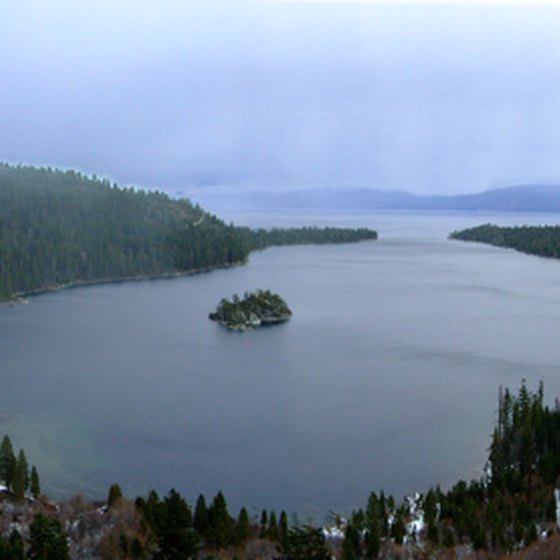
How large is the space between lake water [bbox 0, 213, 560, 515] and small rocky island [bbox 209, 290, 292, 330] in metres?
1.77

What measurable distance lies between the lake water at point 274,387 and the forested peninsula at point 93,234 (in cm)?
1084

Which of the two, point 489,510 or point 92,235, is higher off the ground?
point 92,235

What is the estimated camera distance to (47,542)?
20375 millimetres

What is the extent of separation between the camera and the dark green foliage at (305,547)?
19.4 meters

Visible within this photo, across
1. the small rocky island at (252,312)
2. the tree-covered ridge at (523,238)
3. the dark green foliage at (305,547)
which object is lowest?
the dark green foliage at (305,547)

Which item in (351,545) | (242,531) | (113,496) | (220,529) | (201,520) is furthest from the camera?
(113,496)

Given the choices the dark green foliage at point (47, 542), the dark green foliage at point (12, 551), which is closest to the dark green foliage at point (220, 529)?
the dark green foliage at point (47, 542)

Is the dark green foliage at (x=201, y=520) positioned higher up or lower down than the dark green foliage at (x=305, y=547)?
lower down

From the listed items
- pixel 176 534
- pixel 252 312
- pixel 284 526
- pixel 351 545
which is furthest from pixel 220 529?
pixel 252 312

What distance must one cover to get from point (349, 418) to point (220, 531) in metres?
16.2

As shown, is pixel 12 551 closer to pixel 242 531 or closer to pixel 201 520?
pixel 201 520

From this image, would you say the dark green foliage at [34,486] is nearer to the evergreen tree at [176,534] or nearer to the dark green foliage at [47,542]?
the evergreen tree at [176,534]

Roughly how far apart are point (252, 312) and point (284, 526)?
45.1m

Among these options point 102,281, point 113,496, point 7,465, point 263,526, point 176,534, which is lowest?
point 263,526
